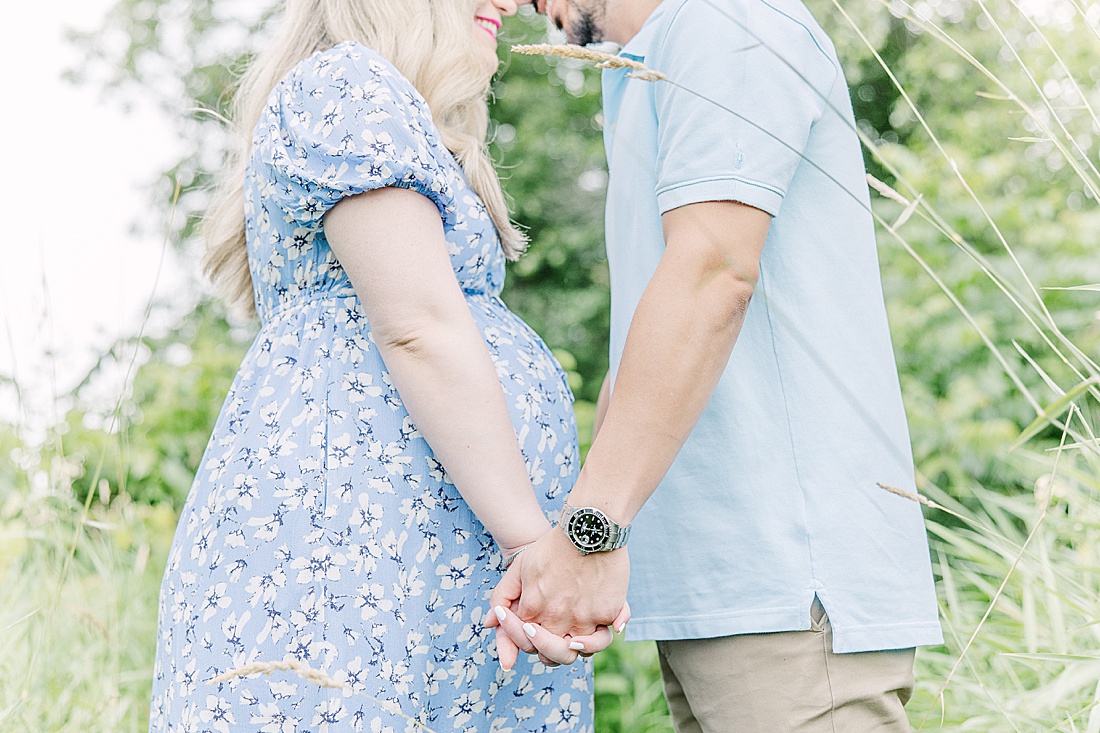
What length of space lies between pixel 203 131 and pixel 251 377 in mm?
5085

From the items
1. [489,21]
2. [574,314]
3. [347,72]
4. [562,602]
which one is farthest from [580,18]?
[574,314]

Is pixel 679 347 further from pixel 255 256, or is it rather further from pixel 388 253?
pixel 255 256

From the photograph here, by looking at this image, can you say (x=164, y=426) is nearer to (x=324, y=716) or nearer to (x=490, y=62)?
(x=490, y=62)

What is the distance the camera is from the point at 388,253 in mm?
1380

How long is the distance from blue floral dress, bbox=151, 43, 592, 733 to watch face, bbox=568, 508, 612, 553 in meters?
0.25

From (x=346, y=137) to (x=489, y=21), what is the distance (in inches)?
23.0

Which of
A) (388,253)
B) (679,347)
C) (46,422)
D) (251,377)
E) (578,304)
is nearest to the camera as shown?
(679,347)

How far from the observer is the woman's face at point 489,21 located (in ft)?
6.00

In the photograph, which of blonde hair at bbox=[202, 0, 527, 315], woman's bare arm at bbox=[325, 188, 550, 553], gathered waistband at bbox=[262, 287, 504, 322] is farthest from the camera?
blonde hair at bbox=[202, 0, 527, 315]

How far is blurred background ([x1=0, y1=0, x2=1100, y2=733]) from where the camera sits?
5.87 ft

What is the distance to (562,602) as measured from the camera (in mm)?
1296

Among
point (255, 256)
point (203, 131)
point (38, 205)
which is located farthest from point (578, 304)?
point (255, 256)

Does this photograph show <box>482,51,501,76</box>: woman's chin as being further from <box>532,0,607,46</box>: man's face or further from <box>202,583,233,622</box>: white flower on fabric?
<box>202,583,233,622</box>: white flower on fabric

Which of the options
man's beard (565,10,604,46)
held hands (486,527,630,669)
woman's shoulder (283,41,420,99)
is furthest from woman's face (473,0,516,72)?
held hands (486,527,630,669)
